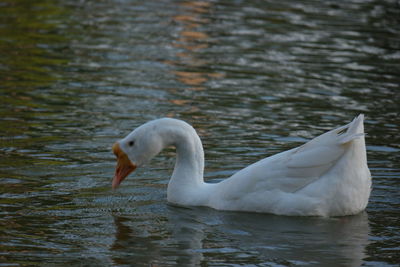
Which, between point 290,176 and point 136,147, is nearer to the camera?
point 290,176

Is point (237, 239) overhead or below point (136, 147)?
below

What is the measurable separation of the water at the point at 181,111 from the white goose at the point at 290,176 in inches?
6.3

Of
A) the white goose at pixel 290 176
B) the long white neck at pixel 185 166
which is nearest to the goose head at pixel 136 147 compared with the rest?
the white goose at pixel 290 176

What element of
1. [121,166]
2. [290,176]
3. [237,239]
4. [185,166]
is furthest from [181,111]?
[237,239]

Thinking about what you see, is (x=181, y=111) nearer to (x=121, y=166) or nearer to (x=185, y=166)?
(x=185, y=166)

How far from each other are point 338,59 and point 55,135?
26.4ft

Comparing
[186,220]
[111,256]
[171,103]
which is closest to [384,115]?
[171,103]

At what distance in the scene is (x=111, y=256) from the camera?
7859 millimetres

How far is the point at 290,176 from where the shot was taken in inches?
357

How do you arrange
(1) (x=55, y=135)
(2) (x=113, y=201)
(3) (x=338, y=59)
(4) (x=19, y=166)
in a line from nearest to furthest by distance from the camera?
(2) (x=113, y=201), (4) (x=19, y=166), (1) (x=55, y=135), (3) (x=338, y=59)

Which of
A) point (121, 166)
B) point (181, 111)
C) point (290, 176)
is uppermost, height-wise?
point (290, 176)

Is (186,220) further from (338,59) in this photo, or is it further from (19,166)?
(338,59)

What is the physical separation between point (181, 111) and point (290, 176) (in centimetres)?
532

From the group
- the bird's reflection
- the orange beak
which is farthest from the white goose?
the bird's reflection
